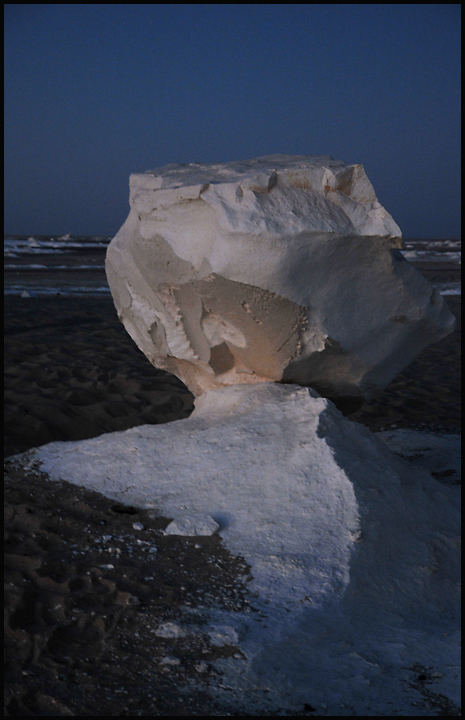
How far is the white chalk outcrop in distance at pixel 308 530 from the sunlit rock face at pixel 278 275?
0.99 ft

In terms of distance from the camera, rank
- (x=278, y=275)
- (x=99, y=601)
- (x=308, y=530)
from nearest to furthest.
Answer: (x=99, y=601) < (x=308, y=530) < (x=278, y=275)

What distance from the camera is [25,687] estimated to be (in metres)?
1.84

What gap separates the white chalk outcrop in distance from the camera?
2023mm

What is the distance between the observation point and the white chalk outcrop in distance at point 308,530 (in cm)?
202

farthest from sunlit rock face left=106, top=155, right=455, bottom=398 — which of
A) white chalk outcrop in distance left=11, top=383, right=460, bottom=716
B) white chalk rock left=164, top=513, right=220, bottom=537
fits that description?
white chalk rock left=164, top=513, right=220, bottom=537

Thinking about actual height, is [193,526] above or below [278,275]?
below

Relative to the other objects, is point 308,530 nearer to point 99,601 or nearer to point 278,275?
point 99,601

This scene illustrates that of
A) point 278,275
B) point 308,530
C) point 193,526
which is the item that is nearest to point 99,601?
point 193,526

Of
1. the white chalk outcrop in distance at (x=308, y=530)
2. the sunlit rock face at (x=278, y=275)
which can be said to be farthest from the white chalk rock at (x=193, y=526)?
the sunlit rock face at (x=278, y=275)

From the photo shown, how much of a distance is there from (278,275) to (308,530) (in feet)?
4.24

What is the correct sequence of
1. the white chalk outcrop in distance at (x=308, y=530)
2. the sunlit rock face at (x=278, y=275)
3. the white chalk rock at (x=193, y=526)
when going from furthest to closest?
the sunlit rock face at (x=278, y=275) < the white chalk rock at (x=193, y=526) < the white chalk outcrop in distance at (x=308, y=530)

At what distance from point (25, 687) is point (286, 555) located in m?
1.16

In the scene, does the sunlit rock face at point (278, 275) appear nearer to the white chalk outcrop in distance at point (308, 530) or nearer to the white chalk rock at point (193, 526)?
the white chalk outcrop in distance at point (308, 530)

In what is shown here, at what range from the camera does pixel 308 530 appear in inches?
109
